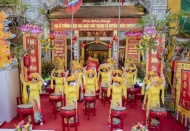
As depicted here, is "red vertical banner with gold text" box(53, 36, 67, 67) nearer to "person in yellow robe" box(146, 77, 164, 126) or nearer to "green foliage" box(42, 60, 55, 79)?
→ "green foliage" box(42, 60, 55, 79)

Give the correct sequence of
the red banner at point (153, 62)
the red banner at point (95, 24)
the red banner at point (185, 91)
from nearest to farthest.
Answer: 1. the red banner at point (185, 91)
2. the red banner at point (153, 62)
3. the red banner at point (95, 24)

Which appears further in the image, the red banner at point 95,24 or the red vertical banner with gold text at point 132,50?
the red vertical banner with gold text at point 132,50

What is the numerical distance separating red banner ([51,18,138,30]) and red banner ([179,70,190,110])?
5.33 meters

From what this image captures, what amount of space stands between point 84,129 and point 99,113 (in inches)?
55.5

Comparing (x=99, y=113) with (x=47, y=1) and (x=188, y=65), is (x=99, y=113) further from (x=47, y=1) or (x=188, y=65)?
(x=47, y=1)

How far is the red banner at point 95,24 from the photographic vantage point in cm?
1113

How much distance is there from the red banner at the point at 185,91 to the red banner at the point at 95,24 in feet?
17.5

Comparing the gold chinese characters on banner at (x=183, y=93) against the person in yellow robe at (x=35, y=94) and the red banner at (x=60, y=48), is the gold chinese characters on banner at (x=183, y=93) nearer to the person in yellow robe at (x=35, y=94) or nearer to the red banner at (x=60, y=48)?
the person in yellow robe at (x=35, y=94)

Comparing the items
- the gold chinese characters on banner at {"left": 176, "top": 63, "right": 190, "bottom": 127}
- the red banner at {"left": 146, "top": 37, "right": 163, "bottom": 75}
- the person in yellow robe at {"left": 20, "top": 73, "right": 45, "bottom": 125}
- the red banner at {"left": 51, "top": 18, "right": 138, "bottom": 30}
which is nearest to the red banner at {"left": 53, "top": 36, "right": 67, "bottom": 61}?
the red banner at {"left": 51, "top": 18, "right": 138, "bottom": 30}

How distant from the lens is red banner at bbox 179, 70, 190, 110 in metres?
5.97

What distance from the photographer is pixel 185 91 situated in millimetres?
6113

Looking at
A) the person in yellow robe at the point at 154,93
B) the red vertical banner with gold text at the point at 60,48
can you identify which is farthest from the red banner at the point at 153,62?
the red vertical banner with gold text at the point at 60,48

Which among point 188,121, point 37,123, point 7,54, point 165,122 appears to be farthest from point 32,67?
point 188,121

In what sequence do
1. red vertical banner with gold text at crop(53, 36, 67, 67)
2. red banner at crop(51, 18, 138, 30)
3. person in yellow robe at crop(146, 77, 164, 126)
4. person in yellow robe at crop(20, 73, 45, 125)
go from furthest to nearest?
red vertical banner with gold text at crop(53, 36, 67, 67)
red banner at crop(51, 18, 138, 30)
person in yellow robe at crop(20, 73, 45, 125)
person in yellow robe at crop(146, 77, 164, 126)
